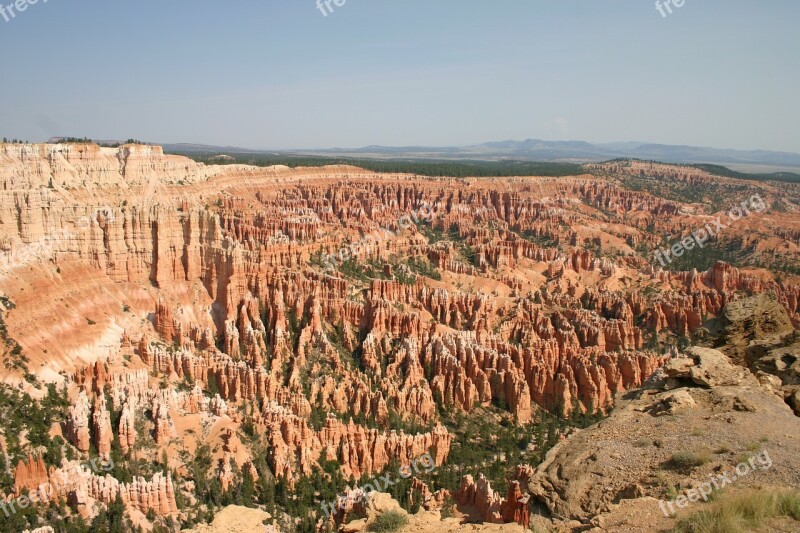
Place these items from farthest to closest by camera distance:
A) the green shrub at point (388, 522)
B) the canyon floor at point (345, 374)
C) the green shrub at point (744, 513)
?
1. the green shrub at point (388, 522)
2. the canyon floor at point (345, 374)
3. the green shrub at point (744, 513)

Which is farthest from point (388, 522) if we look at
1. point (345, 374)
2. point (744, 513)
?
point (345, 374)

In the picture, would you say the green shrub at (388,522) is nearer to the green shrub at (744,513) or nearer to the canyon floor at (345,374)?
the canyon floor at (345,374)

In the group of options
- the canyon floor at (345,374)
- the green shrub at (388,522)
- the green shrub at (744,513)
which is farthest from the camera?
the green shrub at (388,522)

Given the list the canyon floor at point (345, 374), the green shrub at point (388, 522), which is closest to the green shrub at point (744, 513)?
the canyon floor at point (345, 374)

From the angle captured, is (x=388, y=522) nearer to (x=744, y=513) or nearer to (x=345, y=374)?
(x=744, y=513)

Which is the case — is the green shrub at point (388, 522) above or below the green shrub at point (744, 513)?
below

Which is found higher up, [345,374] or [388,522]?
[388,522]

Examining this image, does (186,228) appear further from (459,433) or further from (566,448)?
(566,448)

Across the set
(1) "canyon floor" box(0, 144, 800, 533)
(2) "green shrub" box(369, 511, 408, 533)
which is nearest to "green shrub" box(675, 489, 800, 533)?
(1) "canyon floor" box(0, 144, 800, 533)

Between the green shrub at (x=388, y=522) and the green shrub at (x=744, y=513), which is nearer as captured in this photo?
the green shrub at (x=744, y=513)

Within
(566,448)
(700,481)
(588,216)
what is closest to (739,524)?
(700,481)
